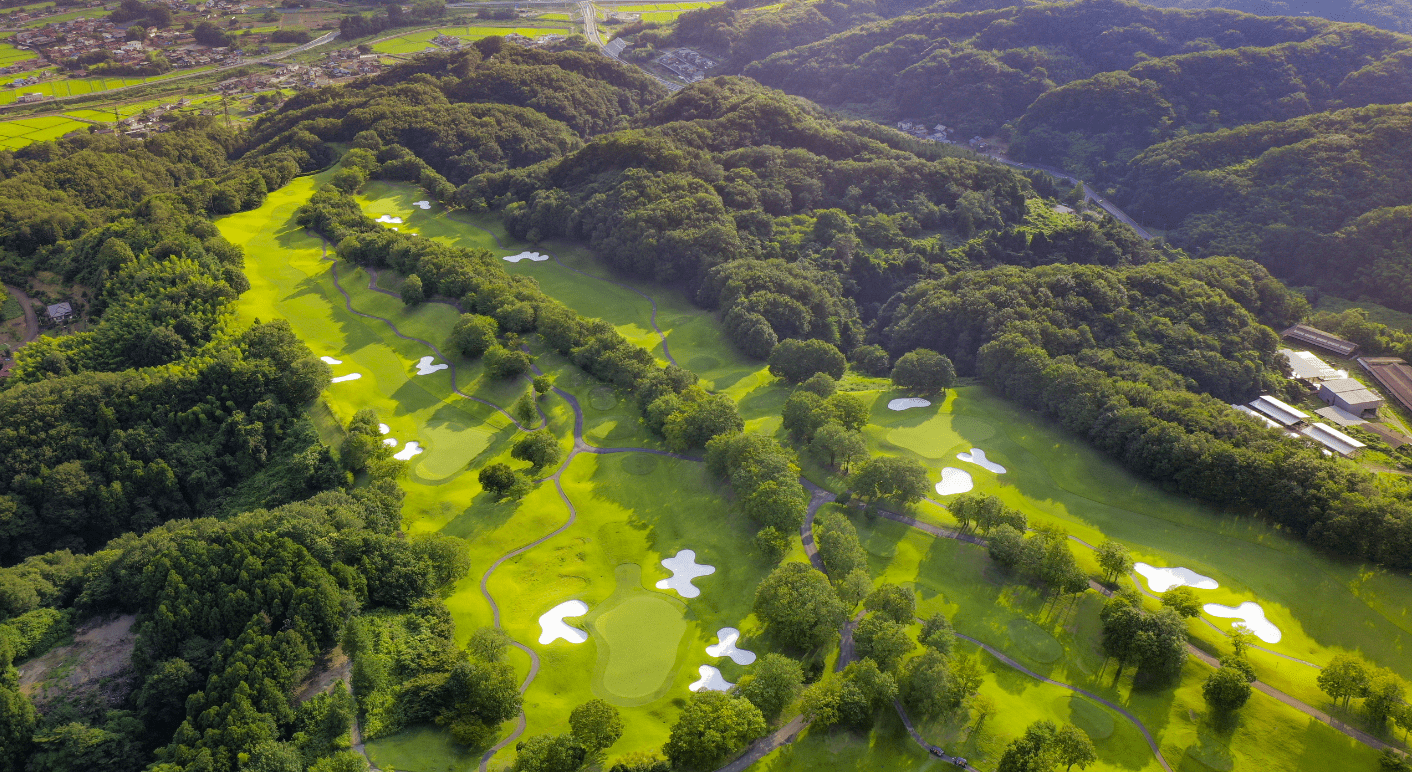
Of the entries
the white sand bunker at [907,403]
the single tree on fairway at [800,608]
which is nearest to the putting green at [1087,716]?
the single tree on fairway at [800,608]

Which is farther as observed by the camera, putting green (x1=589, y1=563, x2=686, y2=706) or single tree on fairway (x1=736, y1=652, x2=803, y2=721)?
putting green (x1=589, y1=563, x2=686, y2=706)

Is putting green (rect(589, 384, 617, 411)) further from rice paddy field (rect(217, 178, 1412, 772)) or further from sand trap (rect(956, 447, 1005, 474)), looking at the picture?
sand trap (rect(956, 447, 1005, 474))

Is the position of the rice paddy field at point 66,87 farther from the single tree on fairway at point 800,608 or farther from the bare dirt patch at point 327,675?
the single tree on fairway at point 800,608

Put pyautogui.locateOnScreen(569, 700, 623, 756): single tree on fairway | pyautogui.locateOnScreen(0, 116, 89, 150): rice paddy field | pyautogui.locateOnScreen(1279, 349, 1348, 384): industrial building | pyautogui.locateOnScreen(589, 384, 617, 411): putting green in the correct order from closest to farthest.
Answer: pyautogui.locateOnScreen(569, 700, 623, 756): single tree on fairway
pyautogui.locateOnScreen(589, 384, 617, 411): putting green
pyautogui.locateOnScreen(1279, 349, 1348, 384): industrial building
pyautogui.locateOnScreen(0, 116, 89, 150): rice paddy field

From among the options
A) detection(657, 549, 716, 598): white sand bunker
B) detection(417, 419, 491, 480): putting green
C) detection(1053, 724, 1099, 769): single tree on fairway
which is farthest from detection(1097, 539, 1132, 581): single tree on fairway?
detection(417, 419, 491, 480): putting green

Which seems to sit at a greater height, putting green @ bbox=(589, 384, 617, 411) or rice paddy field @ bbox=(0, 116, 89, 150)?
rice paddy field @ bbox=(0, 116, 89, 150)

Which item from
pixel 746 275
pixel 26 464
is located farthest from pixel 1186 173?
pixel 26 464

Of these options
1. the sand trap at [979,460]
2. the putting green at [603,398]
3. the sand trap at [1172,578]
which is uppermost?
the sand trap at [1172,578]
